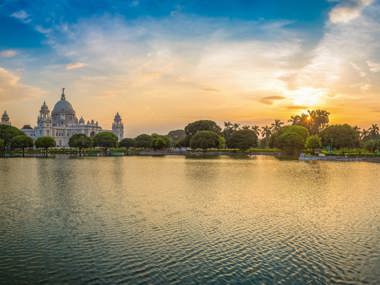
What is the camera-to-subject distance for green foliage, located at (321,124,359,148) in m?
102

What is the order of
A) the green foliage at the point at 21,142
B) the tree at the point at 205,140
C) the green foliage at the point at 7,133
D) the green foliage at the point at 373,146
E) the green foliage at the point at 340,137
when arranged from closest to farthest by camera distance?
the green foliage at the point at 373,146, the green foliage at the point at 340,137, the green foliage at the point at 21,142, the tree at the point at 205,140, the green foliage at the point at 7,133

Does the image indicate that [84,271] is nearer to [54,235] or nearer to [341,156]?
[54,235]

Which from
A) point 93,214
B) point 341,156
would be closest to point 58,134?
point 341,156

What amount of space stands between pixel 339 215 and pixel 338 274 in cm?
946

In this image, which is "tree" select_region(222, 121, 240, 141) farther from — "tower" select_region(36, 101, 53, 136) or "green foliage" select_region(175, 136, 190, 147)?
"tower" select_region(36, 101, 53, 136)

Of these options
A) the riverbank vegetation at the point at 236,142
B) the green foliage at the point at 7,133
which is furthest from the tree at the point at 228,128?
the green foliage at the point at 7,133

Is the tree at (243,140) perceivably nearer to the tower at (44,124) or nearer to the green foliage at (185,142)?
the green foliage at (185,142)

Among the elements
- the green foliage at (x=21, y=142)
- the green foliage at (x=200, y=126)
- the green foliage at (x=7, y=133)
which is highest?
the green foliage at (x=200, y=126)

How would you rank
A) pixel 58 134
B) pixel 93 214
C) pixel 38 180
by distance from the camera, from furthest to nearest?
pixel 58 134
pixel 38 180
pixel 93 214

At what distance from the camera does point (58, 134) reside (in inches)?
7840

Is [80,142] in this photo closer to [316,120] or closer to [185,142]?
[185,142]

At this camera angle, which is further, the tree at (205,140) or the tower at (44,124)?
the tower at (44,124)

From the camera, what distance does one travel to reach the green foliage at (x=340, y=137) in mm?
102188

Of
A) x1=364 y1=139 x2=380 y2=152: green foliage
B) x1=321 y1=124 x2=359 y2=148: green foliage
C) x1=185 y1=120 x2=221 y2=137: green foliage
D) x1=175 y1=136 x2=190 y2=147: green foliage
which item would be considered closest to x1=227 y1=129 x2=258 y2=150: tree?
x1=185 y1=120 x2=221 y2=137: green foliage
